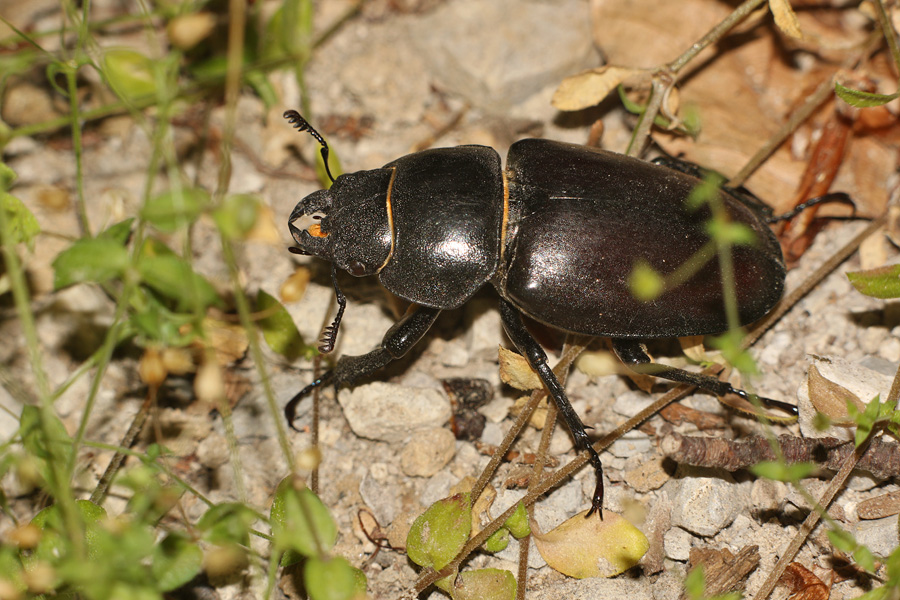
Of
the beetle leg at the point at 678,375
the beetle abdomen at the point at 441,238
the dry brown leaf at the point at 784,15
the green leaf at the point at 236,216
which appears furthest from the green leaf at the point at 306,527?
the dry brown leaf at the point at 784,15

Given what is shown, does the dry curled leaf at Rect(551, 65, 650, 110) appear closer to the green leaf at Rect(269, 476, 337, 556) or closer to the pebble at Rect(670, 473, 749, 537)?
the pebble at Rect(670, 473, 749, 537)

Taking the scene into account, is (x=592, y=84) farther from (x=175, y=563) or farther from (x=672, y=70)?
(x=175, y=563)

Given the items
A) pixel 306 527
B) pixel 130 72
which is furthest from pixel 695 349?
pixel 130 72

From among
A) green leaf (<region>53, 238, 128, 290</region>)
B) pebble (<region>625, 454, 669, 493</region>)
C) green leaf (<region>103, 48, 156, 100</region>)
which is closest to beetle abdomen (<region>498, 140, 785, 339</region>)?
pebble (<region>625, 454, 669, 493</region>)

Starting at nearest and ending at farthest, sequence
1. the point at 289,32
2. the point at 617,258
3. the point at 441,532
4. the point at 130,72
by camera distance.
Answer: the point at 441,532, the point at 617,258, the point at 130,72, the point at 289,32

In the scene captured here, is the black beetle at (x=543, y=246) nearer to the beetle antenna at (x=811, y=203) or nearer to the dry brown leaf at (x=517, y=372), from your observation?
the dry brown leaf at (x=517, y=372)

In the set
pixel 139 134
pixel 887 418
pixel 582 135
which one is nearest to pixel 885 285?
pixel 887 418

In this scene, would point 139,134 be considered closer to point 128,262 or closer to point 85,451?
point 85,451
